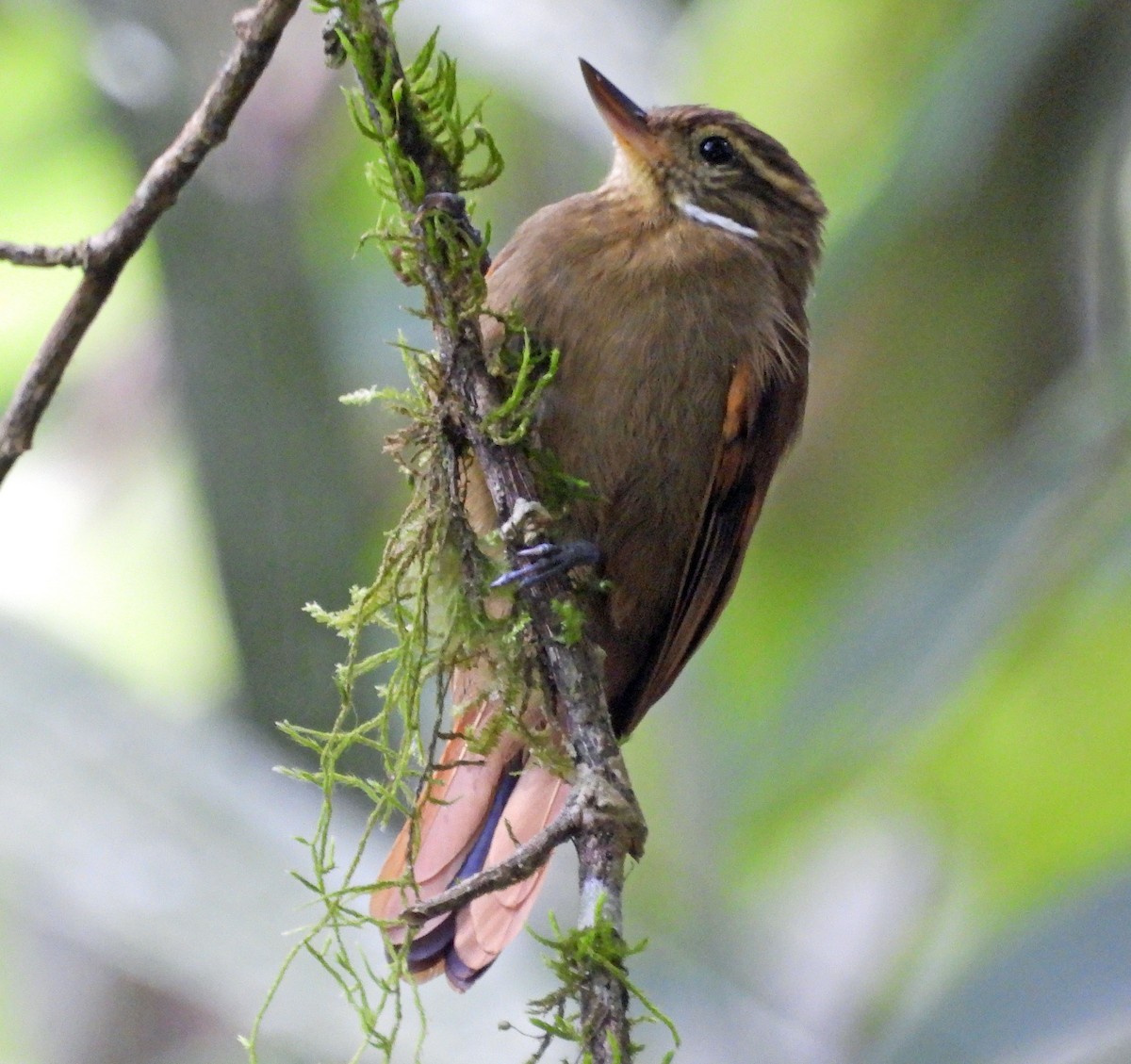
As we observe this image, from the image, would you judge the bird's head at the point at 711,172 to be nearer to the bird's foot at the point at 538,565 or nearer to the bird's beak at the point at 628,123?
the bird's beak at the point at 628,123

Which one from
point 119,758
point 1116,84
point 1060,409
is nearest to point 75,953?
point 119,758

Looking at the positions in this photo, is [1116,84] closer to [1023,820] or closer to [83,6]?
[1023,820]

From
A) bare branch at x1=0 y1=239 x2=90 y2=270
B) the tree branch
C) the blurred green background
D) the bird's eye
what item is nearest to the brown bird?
the bird's eye

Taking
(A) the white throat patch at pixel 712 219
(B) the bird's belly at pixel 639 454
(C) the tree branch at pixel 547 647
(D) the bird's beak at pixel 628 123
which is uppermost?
(D) the bird's beak at pixel 628 123

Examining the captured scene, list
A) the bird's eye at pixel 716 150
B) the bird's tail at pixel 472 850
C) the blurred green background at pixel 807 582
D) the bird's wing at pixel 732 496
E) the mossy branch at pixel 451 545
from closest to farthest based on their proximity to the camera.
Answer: the mossy branch at pixel 451 545 < the bird's tail at pixel 472 850 < the bird's wing at pixel 732 496 < the bird's eye at pixel 716 150 < the blurred green background at pixel 807 582

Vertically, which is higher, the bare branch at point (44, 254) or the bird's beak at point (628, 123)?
the bird's beak at point (628, 123)

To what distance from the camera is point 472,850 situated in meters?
3.50

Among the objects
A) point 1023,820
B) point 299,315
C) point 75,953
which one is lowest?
point 75,953

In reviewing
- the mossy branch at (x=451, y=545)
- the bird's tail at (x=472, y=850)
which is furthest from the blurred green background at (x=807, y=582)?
the mossy branch at (x=451, y=545)

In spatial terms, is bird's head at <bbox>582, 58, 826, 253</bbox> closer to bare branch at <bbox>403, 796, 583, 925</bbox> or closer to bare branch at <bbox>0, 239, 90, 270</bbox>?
bare branch at <bbox>0, 239, 90, 270</bbox>

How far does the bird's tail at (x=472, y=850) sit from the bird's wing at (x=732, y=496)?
357mm

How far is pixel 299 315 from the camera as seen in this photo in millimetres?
5012

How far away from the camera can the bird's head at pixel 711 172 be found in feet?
11.8

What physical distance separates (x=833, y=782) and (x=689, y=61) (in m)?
2.32
